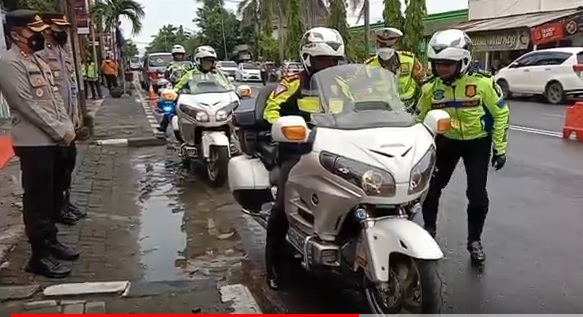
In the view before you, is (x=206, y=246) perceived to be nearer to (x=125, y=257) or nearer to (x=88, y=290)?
(x=125, y=257)

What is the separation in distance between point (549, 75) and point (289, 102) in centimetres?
1716

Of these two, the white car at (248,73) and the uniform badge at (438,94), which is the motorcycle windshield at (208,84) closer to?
the uniform badge at (438,94)

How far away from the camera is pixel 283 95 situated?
477 cm

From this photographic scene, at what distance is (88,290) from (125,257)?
1.08 metres

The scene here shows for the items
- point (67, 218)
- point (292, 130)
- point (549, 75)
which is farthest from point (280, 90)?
point (549, 75)

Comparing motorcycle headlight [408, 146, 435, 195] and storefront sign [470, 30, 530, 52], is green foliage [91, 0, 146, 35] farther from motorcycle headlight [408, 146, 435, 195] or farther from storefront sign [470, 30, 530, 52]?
motorcycle headlight [408, 146, 435, 195]

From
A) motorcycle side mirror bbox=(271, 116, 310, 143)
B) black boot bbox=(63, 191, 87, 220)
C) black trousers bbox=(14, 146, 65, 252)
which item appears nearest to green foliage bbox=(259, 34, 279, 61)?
black boot bbox=(63, 191, 87, 220)

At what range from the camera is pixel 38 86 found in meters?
4.82

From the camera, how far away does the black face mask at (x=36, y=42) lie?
482 centimetres

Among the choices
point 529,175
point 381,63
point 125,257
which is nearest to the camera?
point 125,257

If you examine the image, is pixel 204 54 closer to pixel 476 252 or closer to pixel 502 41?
pixel 476 252

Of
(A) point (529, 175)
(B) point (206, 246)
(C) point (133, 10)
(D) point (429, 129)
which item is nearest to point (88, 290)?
(B) point (206, 246)

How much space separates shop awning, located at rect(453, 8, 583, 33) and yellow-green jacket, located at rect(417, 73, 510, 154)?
24393 mm

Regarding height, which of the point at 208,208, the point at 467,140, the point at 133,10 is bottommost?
the point at 208,208
